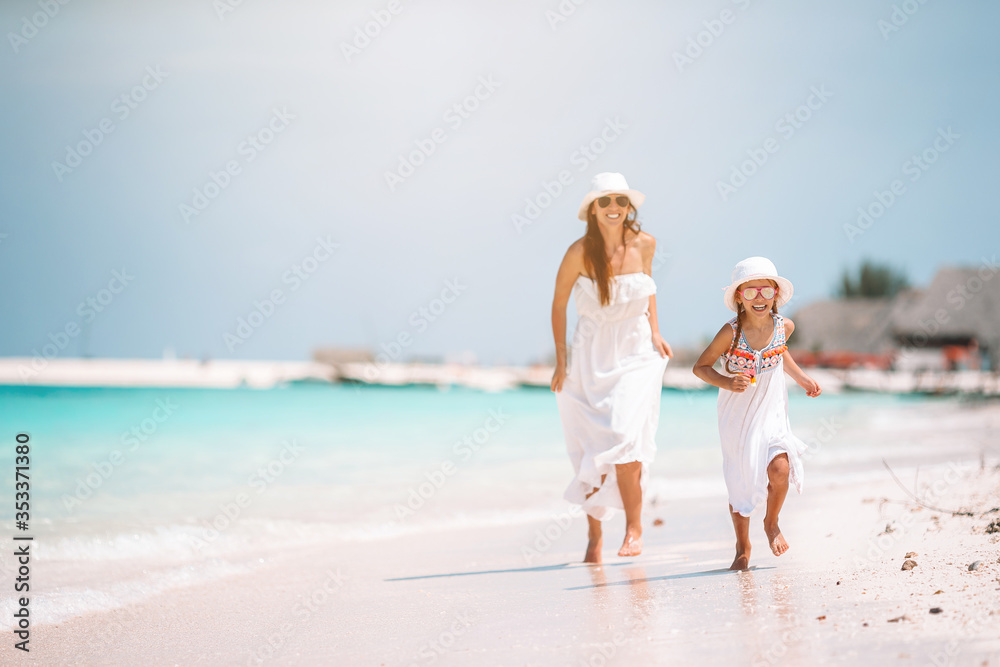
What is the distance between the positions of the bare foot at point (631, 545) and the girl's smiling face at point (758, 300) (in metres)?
1.49

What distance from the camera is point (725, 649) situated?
9.57 ft

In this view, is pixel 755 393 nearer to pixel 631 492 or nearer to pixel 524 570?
pixel 631 492

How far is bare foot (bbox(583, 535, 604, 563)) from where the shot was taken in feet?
16.2

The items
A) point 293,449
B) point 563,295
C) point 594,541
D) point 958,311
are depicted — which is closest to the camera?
point 594,541

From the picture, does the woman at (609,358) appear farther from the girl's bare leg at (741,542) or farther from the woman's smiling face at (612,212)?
the girl's bare leg at (741,542)

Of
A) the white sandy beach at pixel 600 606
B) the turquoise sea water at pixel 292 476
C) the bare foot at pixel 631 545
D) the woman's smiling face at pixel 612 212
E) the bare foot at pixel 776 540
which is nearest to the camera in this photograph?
the white sandy beach at pixel 600 606

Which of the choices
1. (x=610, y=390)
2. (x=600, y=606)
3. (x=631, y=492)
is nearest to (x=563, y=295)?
(x=610, y=390)

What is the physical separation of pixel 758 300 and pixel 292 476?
6.79 meters

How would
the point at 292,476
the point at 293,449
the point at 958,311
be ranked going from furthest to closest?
the point at 958,311, the point at 293,449, the point at 292,476

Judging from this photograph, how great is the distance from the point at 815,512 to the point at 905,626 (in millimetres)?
3178

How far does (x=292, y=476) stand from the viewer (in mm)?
9562

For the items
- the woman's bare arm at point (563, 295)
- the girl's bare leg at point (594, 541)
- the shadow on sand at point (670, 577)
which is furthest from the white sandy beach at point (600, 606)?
the woman's bare arm at point (563, 295)

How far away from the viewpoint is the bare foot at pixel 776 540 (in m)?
3.90

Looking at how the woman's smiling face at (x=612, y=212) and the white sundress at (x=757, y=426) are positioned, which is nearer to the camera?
the white sundress at (x=757, y=426)
